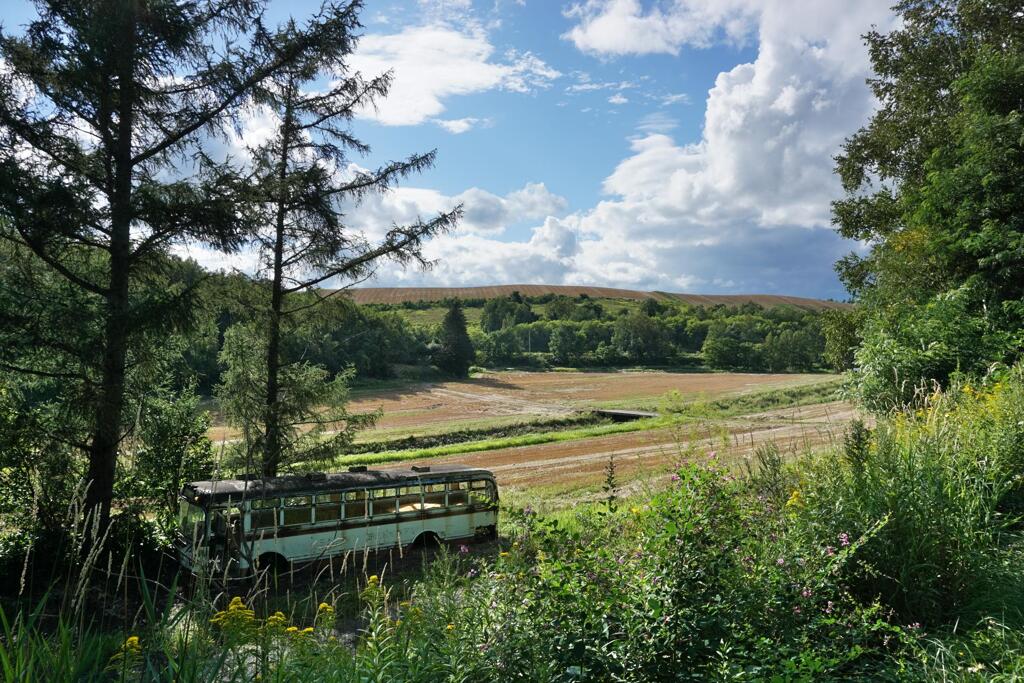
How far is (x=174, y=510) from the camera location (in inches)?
475

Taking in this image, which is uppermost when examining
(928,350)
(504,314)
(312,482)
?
(504,314)

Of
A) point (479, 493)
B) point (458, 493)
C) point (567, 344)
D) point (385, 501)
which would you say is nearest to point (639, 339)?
point (567, 344)

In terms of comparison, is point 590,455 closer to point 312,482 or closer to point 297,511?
point 312,482

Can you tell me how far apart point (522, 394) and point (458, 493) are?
43.4 meters

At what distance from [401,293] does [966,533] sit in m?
112

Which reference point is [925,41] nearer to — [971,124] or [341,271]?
[971,124]

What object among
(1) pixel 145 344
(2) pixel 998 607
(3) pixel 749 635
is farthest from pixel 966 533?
(1) pixel 145 344

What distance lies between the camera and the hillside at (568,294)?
113500 millimetres

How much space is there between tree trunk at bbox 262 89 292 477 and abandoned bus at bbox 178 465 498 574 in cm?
166

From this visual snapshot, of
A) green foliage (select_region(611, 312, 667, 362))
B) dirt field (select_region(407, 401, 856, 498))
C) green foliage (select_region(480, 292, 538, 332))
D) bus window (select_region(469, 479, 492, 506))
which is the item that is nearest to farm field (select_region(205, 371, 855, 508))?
dirt field (select_region(407, 401, 856, 498))

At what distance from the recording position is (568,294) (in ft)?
411

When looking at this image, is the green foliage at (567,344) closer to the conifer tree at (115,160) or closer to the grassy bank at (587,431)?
the grassy bank at (587,431)

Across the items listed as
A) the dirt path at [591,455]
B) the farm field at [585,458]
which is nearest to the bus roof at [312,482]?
the farm field at [585,458]

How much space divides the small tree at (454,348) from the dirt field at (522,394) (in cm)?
255
